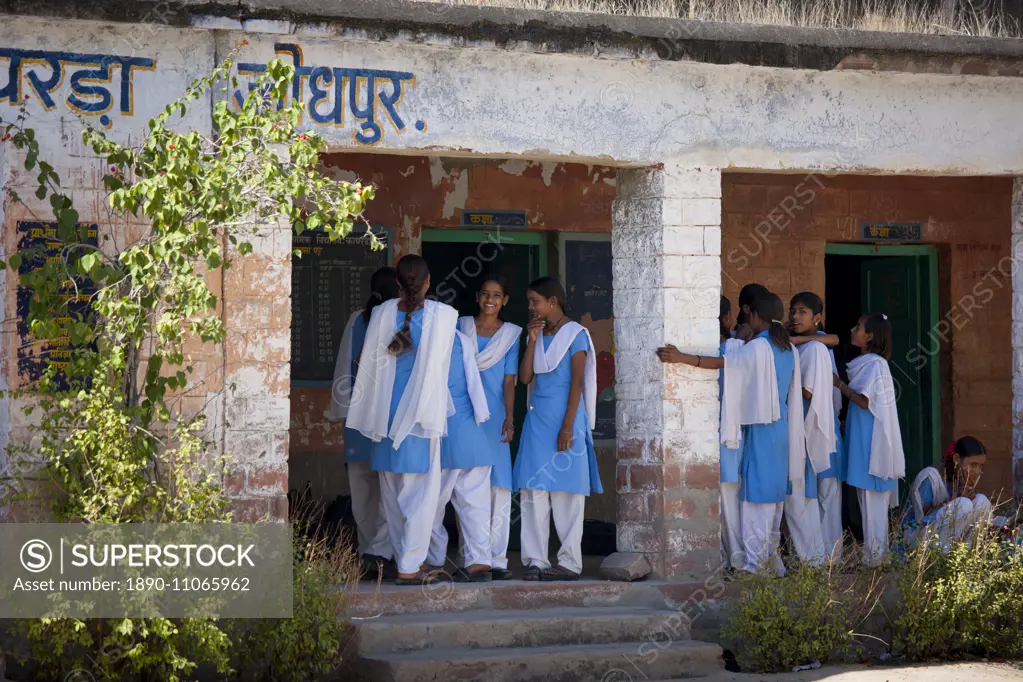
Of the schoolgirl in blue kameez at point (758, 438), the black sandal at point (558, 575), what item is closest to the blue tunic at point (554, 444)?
the black sandal at point (558, 575)

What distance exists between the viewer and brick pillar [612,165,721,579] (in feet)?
26.2

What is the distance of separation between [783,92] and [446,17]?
7.09ft

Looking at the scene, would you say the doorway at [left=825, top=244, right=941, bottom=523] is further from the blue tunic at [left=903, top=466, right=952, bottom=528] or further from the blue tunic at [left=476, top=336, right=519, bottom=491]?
the blue tunic at [left=476, top=336, right=519, bottom=491]

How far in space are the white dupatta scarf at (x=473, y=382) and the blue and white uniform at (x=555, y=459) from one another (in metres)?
0.38

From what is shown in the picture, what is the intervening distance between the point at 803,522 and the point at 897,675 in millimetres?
1623

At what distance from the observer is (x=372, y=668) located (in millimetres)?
6762

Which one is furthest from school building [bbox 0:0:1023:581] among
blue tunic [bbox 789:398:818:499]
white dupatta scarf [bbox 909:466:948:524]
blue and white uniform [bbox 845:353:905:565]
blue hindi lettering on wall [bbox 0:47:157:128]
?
blue tunic [bbox 789:398:818:499]

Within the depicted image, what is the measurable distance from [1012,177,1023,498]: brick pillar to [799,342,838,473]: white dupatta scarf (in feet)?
3.68

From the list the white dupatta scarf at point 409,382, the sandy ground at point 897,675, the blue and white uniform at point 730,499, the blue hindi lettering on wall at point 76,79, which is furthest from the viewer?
the blue and white uniform at point 730,499

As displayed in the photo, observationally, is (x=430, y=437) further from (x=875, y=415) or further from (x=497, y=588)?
(x=875, y=415)

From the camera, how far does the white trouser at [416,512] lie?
24.8 ft

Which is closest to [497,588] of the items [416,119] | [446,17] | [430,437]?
[430,437]

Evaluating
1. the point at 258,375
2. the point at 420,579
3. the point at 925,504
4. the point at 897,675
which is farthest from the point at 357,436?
the point at 925,504

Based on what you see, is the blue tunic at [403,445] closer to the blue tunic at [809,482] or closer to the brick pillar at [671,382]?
the brick pillar at [671,382]
